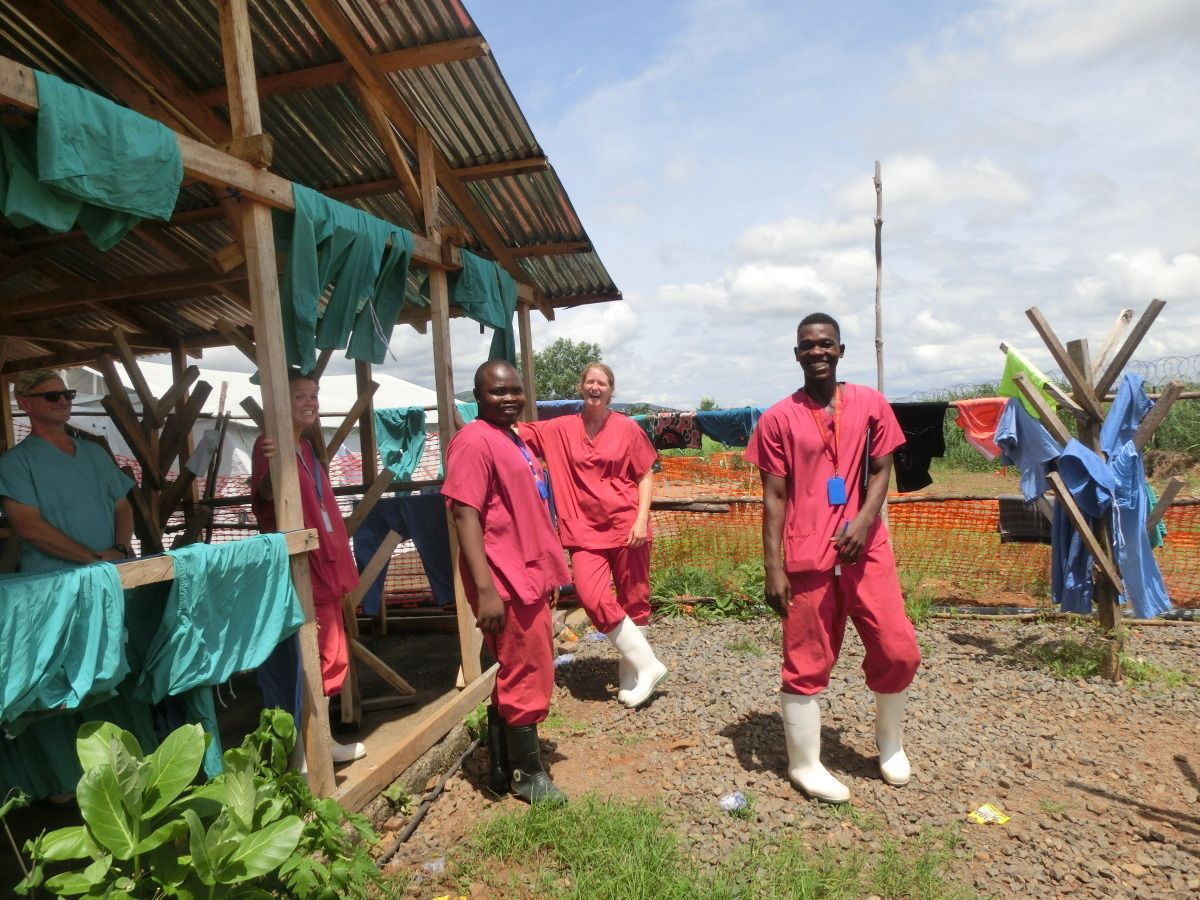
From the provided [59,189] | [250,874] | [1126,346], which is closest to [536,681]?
[250,874]

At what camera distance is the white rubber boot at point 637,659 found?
15.7 feet

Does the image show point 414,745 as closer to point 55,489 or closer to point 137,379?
point 55,489

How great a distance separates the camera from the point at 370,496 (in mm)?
4676

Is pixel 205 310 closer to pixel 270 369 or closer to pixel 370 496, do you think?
pixel 370 496

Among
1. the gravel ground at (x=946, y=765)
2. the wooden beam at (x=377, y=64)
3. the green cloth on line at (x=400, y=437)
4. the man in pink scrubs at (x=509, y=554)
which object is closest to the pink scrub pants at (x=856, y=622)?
the gravel ground at (x=946, y=765)

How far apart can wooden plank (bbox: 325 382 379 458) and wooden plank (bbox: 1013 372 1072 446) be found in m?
4.45

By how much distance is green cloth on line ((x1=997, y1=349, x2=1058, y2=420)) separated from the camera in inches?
220

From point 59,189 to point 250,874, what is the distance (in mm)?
2059

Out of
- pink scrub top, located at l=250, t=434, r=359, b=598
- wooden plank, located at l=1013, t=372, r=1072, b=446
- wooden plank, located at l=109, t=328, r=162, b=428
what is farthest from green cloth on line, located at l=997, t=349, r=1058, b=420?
wooden plank, located at l=109, t=328, r=162, b=428

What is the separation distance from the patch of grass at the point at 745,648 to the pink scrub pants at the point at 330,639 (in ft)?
10.1

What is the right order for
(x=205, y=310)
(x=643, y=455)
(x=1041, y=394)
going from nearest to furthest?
(x=643, y=455) → (x=1041, y=394) → (x=205, y=310)

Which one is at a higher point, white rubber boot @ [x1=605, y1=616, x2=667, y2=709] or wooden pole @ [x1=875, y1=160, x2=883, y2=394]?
wooden pole @ [x1=875, y1=160, x2=883, y2=394]

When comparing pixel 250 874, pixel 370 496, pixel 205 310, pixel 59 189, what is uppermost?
pixel 205 310

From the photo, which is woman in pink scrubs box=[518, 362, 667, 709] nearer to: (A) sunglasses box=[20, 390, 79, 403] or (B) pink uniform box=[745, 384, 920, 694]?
(B) pink uniform box=[745, 384, 920, 694]
